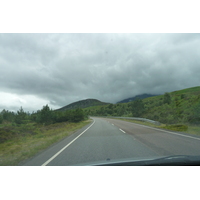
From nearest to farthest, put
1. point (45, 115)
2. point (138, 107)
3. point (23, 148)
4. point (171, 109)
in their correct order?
point (23, 148), point (171, 109), point (138, 107), point (45, 115)

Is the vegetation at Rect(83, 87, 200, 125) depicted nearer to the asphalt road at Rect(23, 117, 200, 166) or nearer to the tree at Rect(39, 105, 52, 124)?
the asphalt road at Rect(23, 117, 200, 166)

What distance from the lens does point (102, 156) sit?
5930mm

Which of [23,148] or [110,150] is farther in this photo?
[23,148]

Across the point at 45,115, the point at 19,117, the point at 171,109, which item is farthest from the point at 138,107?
the point at 19,117

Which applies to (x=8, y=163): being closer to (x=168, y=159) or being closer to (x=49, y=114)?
(x=168, y=159)

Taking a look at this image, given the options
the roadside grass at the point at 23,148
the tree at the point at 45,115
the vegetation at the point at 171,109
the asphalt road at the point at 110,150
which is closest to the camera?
the asphalt road at the point at 110,150

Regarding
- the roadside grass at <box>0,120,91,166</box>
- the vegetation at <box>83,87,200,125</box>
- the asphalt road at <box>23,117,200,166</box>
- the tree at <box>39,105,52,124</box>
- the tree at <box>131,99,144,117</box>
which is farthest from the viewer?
the tree at <box>39,105,52,124</box>

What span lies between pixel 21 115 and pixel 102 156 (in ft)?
169

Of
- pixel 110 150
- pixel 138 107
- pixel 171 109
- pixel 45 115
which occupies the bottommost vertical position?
pixel 110 150

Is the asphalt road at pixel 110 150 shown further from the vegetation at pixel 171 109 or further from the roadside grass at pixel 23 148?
the vegetation at pixel 171 109

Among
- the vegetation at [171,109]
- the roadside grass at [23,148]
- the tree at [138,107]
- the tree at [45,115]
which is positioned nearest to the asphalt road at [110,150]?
the roadside grass at [23,148]

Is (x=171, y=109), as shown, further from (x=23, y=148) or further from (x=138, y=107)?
(x=23, y=148)

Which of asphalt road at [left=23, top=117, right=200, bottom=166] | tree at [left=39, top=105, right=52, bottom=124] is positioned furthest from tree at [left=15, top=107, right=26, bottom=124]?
asphalt road at [left=23, top=117, right=200, bottom=166]
